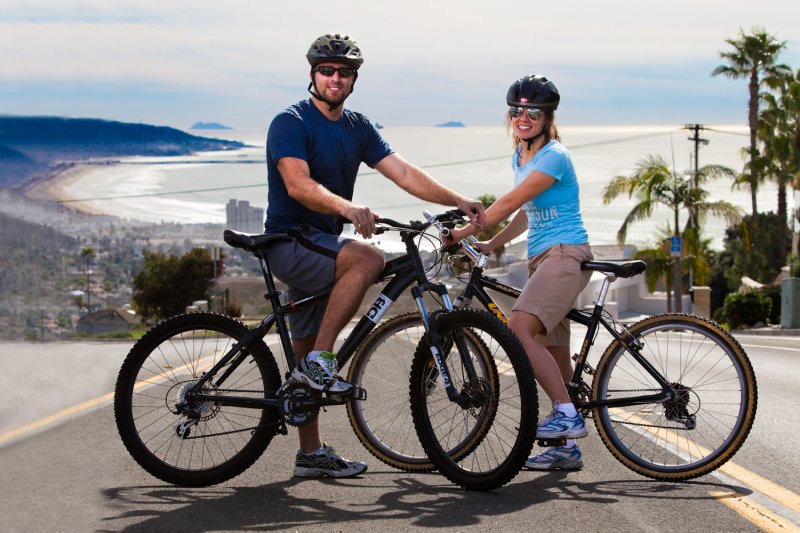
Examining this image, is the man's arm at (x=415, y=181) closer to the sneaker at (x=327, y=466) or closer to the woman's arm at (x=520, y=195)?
the woman's arm at (x=520, y=195)

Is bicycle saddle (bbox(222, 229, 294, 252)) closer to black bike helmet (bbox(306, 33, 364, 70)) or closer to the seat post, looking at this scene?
black bike helmet (bbox(306, 33, 364, 70))

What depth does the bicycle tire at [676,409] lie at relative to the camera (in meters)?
6.11

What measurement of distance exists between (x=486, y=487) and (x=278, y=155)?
76.1 inches

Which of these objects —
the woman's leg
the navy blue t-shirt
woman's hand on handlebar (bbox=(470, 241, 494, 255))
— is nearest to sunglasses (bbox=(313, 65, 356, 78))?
the navy blue t-shirt

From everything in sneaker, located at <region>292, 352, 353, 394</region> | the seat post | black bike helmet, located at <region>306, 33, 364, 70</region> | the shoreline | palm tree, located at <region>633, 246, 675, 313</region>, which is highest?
the shoreline

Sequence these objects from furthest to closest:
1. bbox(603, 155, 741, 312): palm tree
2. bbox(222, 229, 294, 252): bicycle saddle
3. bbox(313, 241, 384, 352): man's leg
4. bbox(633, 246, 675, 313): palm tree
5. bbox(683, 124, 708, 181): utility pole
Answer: bbox(683, 124, 708, 181): utility pole, bbox(633, 246, 675, 313): palm tree, bbox(603, 155, 741, 312): palm tree, bbox(222, 229, 294, 252): bicycle saddle, bbox(313, 241, 384, 352): man's leg

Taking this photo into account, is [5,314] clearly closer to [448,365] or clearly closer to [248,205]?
[448,365]

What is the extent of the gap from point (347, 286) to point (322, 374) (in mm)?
457

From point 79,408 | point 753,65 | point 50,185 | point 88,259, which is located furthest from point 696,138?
point 88,259

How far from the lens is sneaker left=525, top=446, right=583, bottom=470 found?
644cm

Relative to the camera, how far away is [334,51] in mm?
6285

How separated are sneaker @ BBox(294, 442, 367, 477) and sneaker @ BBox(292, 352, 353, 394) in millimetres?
417

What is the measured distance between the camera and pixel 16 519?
525cm

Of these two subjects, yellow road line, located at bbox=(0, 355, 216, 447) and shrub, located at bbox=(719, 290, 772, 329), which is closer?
yellow road line, located at bbox=(0, 355, 216, 447)
